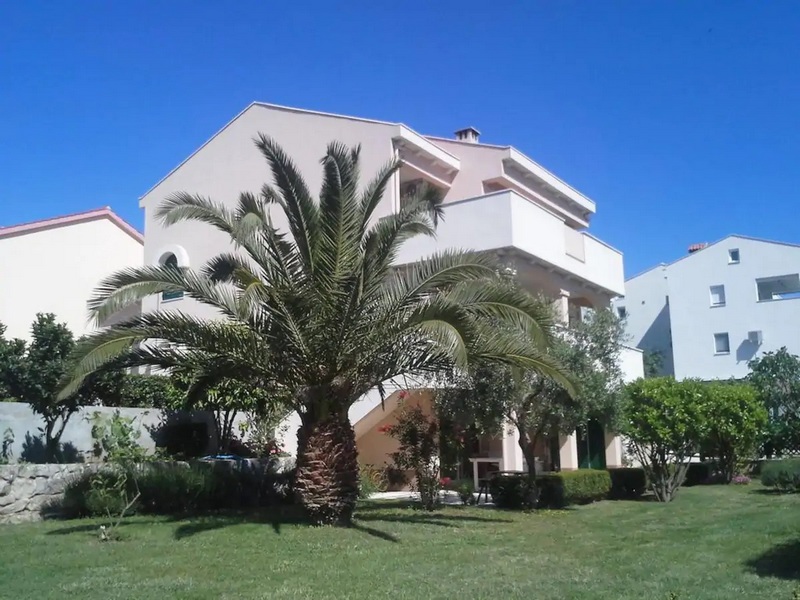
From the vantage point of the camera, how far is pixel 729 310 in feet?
137

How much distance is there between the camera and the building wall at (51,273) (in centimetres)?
2797

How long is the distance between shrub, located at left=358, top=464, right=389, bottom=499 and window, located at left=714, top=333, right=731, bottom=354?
27.9 m

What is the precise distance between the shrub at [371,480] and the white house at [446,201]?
144 centimetres

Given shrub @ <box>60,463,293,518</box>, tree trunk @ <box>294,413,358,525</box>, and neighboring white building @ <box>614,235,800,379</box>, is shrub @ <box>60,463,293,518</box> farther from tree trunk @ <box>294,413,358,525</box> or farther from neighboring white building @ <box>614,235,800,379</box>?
neighboring white building @ <box>614,235,800,379</box>

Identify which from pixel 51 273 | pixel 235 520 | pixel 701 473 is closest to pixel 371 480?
pixel 235 520

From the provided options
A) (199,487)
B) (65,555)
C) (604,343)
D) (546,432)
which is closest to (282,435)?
(199,487)

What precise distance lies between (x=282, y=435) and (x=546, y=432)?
7.06 m

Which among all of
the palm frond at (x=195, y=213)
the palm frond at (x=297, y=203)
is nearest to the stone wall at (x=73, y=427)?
the palm frond at (x=195, y=213)

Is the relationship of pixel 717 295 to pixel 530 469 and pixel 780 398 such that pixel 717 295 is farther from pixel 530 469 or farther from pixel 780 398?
pixel 530 469

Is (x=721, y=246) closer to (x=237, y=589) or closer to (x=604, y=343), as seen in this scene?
(x=604, y=343)

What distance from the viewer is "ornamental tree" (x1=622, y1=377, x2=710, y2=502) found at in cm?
1839

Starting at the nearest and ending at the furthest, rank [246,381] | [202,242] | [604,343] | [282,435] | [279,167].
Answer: [279,167], [246,381], [604,343], [282,435], [202,242]

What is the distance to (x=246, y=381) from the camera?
13.7 metres

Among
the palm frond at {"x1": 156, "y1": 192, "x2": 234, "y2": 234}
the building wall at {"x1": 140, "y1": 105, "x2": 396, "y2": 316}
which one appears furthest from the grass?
the building wall at {"x1": 140, "y1": 105, "x2": 396, "y2": 316}
